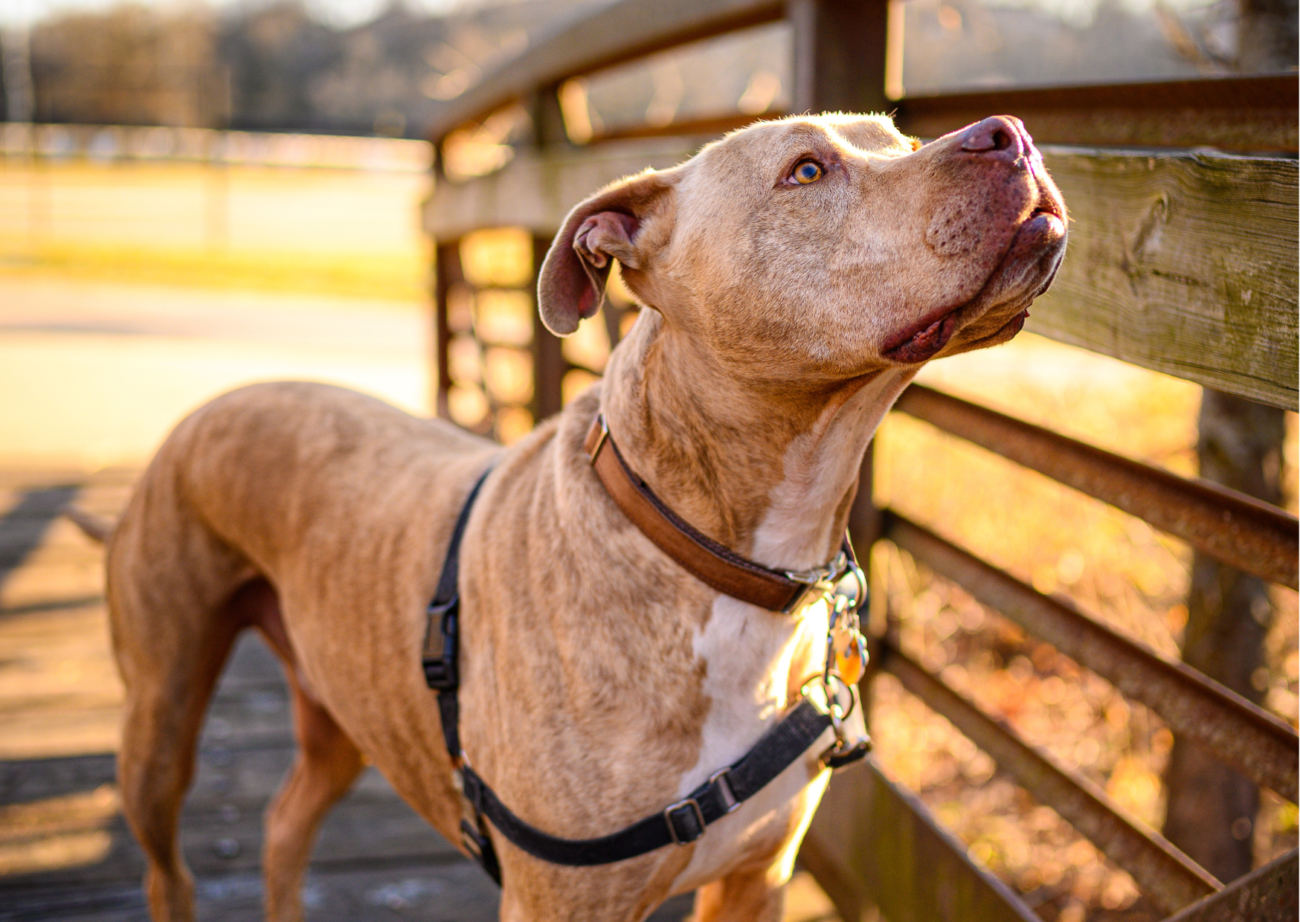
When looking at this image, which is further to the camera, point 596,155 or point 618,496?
point 596,155

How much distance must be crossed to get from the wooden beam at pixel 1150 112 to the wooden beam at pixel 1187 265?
7.9 inches

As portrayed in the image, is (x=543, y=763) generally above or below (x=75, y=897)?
above

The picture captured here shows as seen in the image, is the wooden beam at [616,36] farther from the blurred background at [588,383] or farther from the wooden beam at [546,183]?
the wooden beam at [546,183]

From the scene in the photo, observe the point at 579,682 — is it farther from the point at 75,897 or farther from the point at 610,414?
the point at 75,897

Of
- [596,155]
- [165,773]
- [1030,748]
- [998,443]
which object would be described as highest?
[596,155]

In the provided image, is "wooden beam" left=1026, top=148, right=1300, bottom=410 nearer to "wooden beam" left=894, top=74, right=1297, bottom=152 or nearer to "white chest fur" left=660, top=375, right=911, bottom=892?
"wooden beam" left=894, top=74, right=1297, bottom=152

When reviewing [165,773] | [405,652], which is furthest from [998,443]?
[165,773]

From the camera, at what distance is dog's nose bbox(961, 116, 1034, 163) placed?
4.38 feet

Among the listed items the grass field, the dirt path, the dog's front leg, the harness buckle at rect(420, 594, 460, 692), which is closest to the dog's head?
the harness buckle at rect(420, 594, 460, 692)

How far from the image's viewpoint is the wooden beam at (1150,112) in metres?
1.63

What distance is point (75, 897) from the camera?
2691mm

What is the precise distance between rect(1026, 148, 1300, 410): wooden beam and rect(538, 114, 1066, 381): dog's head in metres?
0.23

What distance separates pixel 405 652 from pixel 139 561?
0.79 metres

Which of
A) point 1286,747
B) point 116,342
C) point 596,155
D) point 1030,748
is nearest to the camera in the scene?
point 1286,747
